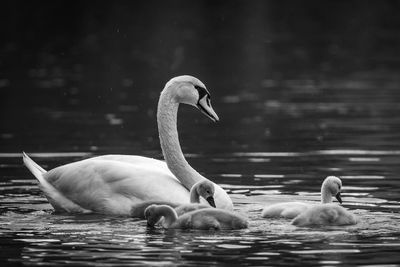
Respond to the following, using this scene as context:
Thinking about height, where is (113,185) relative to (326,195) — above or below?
above

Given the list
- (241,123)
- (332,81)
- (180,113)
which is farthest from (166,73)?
(241,123)

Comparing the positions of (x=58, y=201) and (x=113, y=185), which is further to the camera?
(x=58, y=201)

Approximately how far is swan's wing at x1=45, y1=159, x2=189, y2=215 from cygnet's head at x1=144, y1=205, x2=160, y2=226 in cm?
104

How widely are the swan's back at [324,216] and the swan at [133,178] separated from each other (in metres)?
1.35

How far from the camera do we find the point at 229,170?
59.2 ft

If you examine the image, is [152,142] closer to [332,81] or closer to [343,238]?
[343,238]

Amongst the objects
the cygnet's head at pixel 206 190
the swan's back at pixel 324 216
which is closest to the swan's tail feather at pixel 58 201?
the cygnet's head at pixel 206 190

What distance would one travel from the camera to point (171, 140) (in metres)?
15.1

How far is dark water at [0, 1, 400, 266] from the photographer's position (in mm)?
12055

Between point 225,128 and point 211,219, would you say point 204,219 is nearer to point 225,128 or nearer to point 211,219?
point 211,219

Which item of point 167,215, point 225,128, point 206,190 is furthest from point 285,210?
point 225,128

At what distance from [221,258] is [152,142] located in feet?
34.3

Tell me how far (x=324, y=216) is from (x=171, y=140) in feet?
8.93

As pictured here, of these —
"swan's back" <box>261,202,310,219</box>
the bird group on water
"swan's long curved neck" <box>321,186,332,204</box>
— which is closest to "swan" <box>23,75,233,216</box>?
the bird group on water
